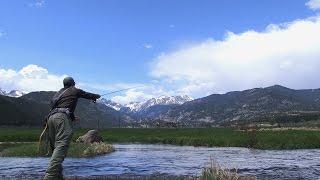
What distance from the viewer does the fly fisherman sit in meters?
15.7

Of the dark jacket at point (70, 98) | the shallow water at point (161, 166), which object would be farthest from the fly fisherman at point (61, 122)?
the shallow water at point (161, 166)

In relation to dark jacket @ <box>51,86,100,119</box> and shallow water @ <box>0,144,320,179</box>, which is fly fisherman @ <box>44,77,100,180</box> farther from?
shallow water @ <box>0,144,320,179</box>

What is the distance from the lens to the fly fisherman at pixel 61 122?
1574cm

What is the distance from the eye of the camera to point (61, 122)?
53.3ft

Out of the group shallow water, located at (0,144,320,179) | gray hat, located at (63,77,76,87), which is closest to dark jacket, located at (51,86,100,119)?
gray hat, located at (63,77,76,87)

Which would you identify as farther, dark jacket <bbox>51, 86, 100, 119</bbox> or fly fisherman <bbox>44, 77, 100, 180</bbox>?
dark jacket <bbox>51, 86, 100, 119</bbox>

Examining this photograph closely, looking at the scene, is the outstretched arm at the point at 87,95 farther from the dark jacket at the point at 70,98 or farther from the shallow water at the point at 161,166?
the shallow water at the point at 161,166

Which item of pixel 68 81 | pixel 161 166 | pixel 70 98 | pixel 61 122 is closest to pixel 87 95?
pixel 70 98

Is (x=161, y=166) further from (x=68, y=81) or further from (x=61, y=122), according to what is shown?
(x=61, y=122)

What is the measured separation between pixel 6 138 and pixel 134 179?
9069 cm

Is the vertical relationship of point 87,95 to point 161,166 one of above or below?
above

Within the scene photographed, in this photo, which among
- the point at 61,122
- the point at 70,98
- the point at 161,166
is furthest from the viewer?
the point at 161,166

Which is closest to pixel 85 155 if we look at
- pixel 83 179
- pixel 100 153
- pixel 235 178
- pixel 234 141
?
pixel 100 153

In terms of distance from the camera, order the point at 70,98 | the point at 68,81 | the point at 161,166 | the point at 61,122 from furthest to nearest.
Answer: the point at 161,166, the point at 68,81, the point at 70,98, the point at 61,122
